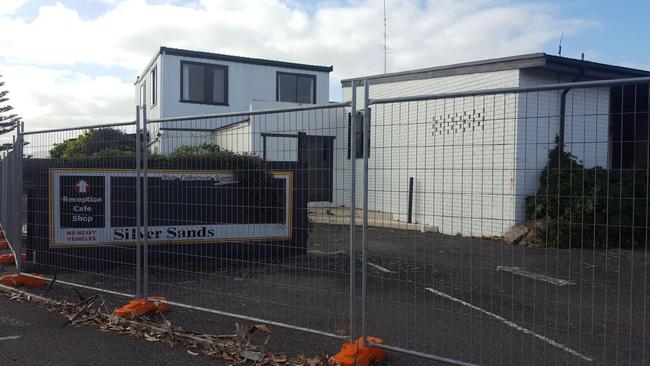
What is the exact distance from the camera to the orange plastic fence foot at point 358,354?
4.20 metres

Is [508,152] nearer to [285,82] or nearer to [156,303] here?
[156,303]

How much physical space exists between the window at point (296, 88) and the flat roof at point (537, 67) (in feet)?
29.0

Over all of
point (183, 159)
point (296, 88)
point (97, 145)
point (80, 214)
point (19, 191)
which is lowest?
point (80, 214)

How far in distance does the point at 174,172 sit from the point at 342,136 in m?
3.93

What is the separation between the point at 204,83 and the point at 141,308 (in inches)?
650

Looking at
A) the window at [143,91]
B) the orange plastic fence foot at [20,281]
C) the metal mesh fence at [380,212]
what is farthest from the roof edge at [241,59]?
the orange plastic fence foot at [20,281]

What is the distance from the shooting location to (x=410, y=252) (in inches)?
377

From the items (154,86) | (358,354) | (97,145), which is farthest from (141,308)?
(154,86)

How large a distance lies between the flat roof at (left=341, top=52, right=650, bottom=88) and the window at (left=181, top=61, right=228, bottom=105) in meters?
9.41

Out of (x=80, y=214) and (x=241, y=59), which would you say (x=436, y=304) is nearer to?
(x=80, y=214)

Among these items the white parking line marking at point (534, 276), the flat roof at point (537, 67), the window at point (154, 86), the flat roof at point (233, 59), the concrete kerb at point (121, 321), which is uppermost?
the flat roof at point (233, 59)

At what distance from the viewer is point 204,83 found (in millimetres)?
21000

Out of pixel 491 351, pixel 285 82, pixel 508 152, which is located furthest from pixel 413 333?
pixel 285 82

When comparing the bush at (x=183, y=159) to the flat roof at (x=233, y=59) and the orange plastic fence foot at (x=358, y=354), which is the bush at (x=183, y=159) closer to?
the orange plastic fence foot at (x=358, y=354)
